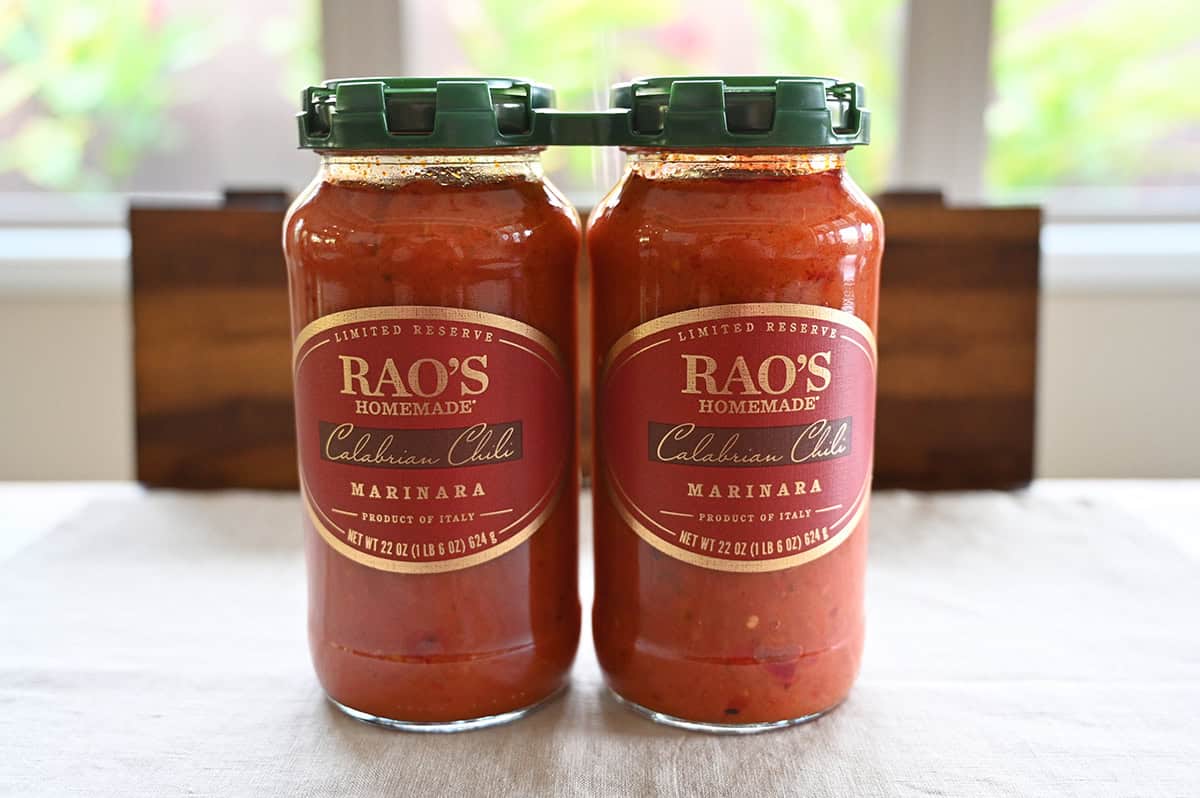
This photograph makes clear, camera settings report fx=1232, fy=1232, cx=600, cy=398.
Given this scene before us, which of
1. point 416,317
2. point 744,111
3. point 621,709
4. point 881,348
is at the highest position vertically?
point 744,111

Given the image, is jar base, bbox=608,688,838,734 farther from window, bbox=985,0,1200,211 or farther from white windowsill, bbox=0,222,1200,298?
window, bbox=985,0,1200,211

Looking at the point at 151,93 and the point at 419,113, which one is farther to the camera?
the point at 151,93

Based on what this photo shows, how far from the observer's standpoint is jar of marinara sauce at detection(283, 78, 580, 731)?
0.68 meters

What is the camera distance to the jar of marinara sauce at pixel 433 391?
0.68 m

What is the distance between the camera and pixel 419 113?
652 millimetres

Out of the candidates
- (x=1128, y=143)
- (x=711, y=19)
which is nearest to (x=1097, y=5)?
(x=1128, y=143)

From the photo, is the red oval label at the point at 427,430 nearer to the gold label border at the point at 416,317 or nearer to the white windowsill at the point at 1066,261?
the gold label border at the point at 416,317

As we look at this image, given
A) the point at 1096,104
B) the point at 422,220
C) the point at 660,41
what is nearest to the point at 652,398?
the point at 422,220

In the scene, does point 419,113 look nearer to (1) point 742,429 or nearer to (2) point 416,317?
(2) point 416,317

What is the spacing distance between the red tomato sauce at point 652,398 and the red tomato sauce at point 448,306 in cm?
4

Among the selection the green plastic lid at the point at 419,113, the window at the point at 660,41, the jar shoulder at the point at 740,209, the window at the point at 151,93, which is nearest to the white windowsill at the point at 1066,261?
the window at the point at 151,93

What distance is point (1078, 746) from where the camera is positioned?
2.33 feet

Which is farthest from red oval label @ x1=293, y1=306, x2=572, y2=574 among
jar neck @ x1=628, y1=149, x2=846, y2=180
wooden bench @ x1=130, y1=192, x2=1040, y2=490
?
wooden bench @ x1=130, y1=192, x2=1040, y2=490

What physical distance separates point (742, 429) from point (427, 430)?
0.18 m
